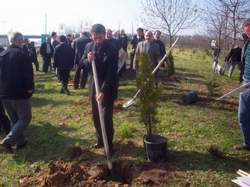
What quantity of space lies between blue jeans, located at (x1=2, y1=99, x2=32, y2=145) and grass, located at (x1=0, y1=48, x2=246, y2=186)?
41 centimetres

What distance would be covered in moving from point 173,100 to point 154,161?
162 inches

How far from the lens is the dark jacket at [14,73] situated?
14.1 ft

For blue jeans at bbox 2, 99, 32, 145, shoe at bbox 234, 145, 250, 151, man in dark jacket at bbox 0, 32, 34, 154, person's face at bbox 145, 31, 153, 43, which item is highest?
person's face at bbox 145, 31, 153, 43

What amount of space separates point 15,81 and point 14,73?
0.15 meters

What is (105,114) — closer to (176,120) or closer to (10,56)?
(10,56)

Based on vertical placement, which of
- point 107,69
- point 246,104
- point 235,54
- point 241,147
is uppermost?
point 235,54

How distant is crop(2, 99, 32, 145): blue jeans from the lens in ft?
14.1

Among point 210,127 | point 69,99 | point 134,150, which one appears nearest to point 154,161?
point 134,150

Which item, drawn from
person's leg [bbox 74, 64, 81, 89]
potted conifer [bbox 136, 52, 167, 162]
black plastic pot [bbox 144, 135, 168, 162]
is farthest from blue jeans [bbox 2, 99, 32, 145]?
person's leg [bbox 74, 64, 81, 89]

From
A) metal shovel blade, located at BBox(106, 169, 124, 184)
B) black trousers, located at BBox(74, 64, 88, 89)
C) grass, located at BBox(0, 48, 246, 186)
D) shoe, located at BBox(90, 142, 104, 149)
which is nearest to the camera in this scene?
metal shovel blade, located at BBox(106, 169, 124, 184)

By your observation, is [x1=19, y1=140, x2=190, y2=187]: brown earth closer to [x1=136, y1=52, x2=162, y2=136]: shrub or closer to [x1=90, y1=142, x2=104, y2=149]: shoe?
[x1=90, y1=142, x2=104, y2=149]: shoe

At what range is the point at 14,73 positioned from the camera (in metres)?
4.32

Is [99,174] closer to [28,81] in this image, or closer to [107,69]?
[107,69]

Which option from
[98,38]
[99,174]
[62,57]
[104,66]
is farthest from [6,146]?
[62,57]
